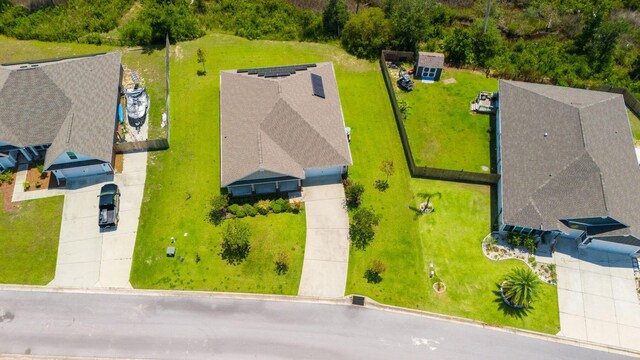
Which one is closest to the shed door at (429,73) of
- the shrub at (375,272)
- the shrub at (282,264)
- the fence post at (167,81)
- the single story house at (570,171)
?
the single story house at (570,171)

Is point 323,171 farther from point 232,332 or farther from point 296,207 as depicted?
point 232,332

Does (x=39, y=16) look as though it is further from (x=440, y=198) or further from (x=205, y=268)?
(x=440, y=198)

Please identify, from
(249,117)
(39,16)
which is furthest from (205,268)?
(39,16)

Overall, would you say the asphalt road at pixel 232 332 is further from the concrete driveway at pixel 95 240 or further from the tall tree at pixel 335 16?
the tall tree at pixel 335 16

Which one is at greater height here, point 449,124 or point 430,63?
point 430,63

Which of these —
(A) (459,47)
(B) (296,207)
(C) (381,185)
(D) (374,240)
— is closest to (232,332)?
(B) (296,207)
